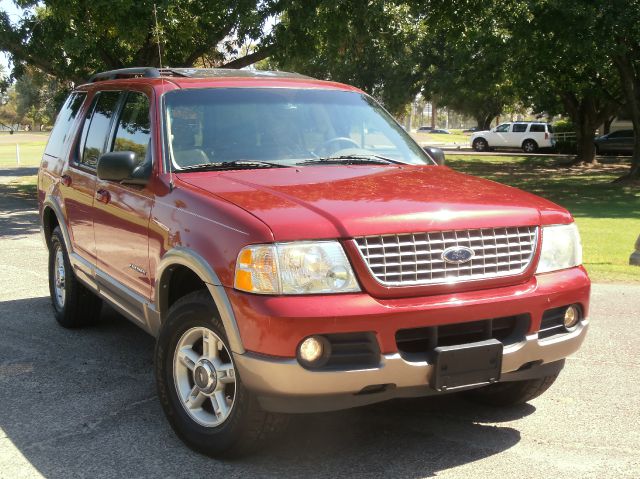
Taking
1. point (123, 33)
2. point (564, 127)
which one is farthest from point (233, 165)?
point (564, 127)

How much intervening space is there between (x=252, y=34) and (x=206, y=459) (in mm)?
13581

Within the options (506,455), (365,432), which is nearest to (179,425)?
(365,432)

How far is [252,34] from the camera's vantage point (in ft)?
53.6

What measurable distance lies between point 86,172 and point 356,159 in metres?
2.15

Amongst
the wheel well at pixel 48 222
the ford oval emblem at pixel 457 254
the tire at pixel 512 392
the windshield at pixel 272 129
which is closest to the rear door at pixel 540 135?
the wheel well at pixel 48 222

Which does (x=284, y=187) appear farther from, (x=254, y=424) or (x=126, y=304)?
(x=126, y=304)

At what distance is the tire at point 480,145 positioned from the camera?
50094 millimetres

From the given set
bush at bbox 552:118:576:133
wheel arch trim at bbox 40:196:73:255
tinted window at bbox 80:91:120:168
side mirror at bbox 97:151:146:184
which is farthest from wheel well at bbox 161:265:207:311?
bush at bbox 552:118:576:133

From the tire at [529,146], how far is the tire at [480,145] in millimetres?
3337

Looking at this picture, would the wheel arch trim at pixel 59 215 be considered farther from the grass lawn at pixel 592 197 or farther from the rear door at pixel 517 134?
the rear door at pixel 517 134

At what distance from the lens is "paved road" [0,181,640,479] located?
12.6 feet

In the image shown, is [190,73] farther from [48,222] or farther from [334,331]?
[334,331]

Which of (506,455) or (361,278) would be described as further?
(506,455)

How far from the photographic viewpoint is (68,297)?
6402 millimetres
